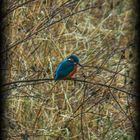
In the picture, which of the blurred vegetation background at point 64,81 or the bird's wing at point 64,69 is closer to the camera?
the bird's wing at point 64,69

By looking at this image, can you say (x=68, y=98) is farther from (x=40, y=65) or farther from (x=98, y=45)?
(x=98, y=45)

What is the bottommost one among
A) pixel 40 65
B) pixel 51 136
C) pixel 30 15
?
pixel 51 136

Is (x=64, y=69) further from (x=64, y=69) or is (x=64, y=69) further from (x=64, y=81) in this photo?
(x=64, y=81)

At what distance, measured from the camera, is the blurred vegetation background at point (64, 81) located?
2822 millimetres

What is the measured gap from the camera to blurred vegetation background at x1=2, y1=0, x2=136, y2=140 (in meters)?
2.82

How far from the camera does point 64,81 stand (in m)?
3.39

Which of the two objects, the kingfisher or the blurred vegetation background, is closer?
the kingfisher

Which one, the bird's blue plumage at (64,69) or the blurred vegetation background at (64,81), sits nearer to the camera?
the bird's blue plumage at (64,69)

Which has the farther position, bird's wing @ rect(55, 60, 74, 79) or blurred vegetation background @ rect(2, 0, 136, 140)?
blurred vegetation background @ rect(2, 0, 136, 140)

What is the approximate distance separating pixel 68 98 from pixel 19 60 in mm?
405

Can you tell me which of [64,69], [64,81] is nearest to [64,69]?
[64,69]

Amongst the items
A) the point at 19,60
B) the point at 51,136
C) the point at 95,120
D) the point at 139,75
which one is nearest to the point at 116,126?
the point at 95,120

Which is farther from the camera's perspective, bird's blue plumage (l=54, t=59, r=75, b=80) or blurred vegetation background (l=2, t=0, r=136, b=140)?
→ blurred vegetation background (l=2, t=0, r=136, b=140)

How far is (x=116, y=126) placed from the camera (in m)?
2.99
